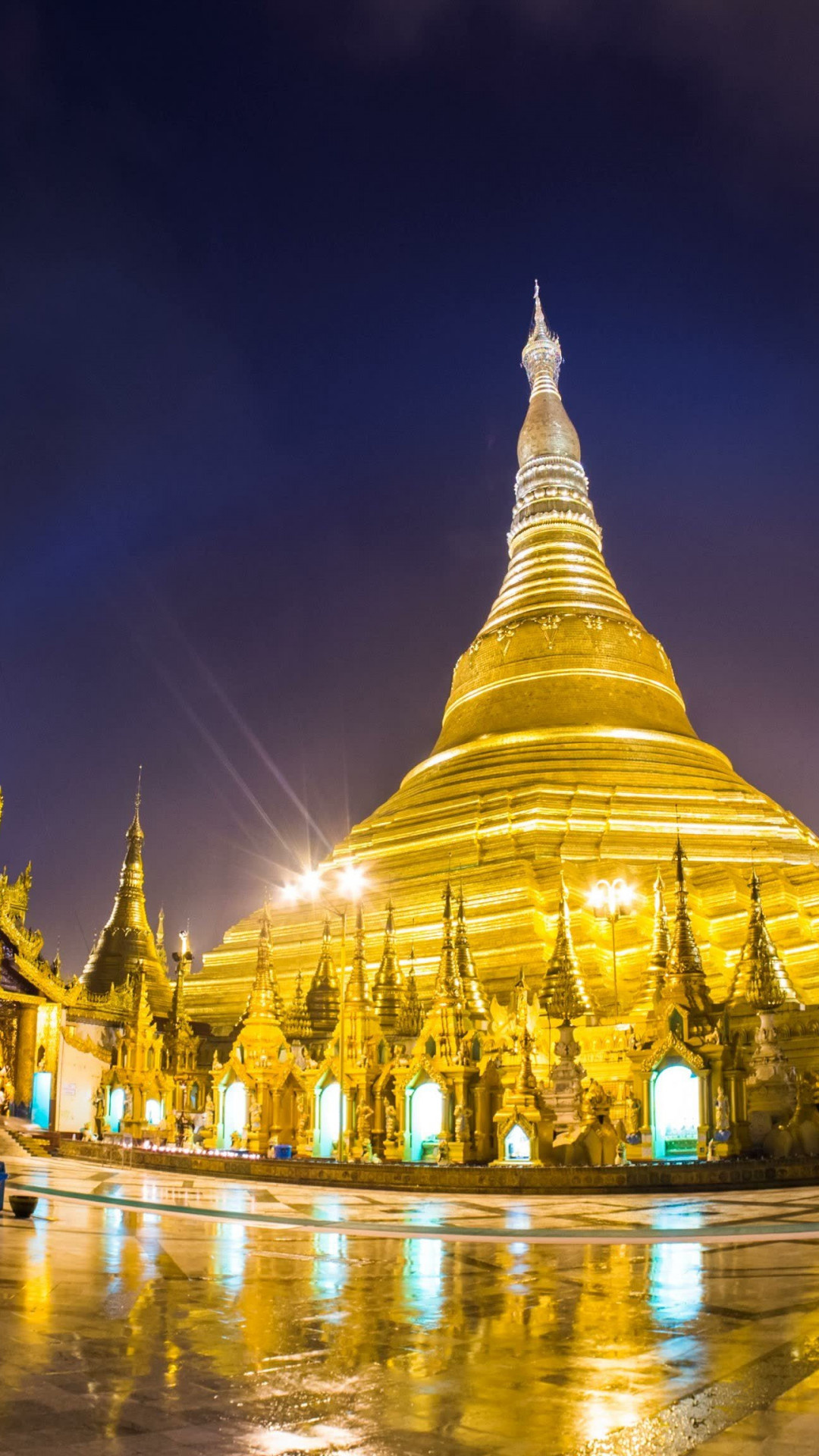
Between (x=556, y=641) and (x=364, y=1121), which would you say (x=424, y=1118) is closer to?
(x=364, y=1121)

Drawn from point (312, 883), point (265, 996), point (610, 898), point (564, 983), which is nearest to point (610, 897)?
point (610, 898)

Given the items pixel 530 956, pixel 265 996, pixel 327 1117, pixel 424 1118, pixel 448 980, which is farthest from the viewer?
pixel 530 956

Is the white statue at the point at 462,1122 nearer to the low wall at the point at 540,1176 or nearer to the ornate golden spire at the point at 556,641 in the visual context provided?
the low wall at the point at 540,1176

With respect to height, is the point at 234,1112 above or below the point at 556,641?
below

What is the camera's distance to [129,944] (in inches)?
1852

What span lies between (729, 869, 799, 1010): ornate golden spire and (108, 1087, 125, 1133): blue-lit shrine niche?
54.3 ft

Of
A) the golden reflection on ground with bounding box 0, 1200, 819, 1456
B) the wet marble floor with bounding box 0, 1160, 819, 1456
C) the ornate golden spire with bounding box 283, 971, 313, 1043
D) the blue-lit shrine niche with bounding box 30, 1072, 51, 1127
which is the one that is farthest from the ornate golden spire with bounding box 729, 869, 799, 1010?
→ the blue-lit shrine niche with bounding box 30, 1072, 51, 1127

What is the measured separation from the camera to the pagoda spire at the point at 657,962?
80.3ft

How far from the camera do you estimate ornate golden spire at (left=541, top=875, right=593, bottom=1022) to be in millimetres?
27156

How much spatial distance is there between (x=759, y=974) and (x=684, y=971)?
214cm

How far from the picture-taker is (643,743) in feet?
135

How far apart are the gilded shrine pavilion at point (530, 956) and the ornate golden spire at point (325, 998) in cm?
7

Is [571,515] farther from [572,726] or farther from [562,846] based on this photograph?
[562,846]

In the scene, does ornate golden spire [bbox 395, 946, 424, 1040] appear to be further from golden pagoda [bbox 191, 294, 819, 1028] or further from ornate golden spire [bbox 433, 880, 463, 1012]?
ornate golden spire [bbox 433, 880, 463, 1012]
